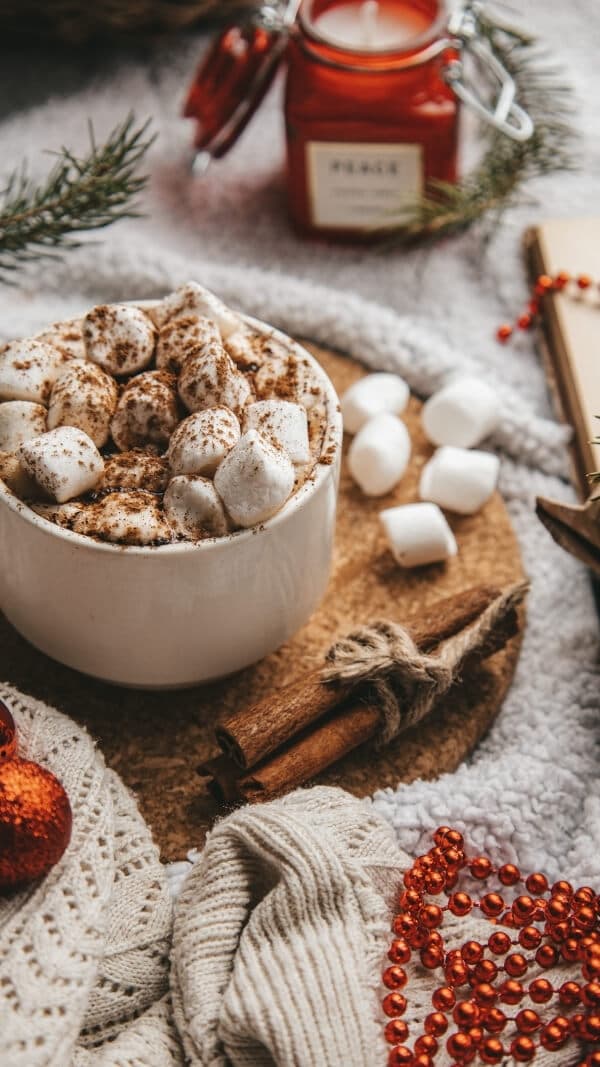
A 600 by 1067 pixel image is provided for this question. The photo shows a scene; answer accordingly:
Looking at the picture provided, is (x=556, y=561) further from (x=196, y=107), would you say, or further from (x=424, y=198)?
(x=196, y=107)

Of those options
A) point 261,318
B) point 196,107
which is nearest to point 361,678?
point 261,318

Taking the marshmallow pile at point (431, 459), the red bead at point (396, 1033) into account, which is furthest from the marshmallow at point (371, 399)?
the red bead at point (396, 1033)

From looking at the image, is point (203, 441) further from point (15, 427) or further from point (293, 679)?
point (293, 679)

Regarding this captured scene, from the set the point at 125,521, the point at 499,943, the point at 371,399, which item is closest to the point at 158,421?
the point at 125,521

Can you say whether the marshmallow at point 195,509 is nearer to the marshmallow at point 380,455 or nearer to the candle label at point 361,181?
the marshmallow at point 380,455

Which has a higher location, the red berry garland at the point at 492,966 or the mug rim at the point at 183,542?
the mug rim at the point at 183,542

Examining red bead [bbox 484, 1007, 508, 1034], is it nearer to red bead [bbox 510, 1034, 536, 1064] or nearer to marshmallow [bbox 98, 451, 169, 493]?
red bead [bbox 510, 1034, 536, 1064]
